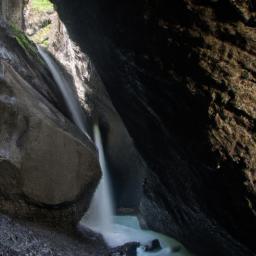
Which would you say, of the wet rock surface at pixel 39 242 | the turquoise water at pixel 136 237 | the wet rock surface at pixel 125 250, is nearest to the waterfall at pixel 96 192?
the turquoise water at pixel 136 237

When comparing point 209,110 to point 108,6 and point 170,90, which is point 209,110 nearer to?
point 170,90

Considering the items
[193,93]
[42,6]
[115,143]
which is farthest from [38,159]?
[42,6]

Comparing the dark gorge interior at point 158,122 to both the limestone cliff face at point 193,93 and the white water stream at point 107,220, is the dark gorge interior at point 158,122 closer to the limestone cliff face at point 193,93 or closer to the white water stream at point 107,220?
the limestone cliff face at point 193,93

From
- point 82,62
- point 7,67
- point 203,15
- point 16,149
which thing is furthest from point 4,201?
point 82,62

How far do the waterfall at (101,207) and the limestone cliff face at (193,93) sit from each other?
350cm

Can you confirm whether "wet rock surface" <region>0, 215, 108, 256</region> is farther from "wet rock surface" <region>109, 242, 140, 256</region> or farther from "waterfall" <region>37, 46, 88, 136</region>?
"waterfall" <region>37, 46, 88, 136</region>

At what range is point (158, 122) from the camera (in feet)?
23.6

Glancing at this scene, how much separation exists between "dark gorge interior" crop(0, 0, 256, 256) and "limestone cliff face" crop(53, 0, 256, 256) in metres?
0.02

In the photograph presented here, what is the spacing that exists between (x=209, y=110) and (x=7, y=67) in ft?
13.9

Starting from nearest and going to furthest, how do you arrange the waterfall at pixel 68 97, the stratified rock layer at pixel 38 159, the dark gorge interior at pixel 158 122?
the dark gorge interior at pixel 158 122
the stratified rock layer at pixel 38 159
the waterfall at pixel 68 97

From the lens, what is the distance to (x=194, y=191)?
24.1 ft

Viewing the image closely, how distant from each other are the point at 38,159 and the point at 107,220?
5.91 m

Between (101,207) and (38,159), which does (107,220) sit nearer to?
(101,207)

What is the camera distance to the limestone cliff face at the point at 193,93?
4895 millimetres
